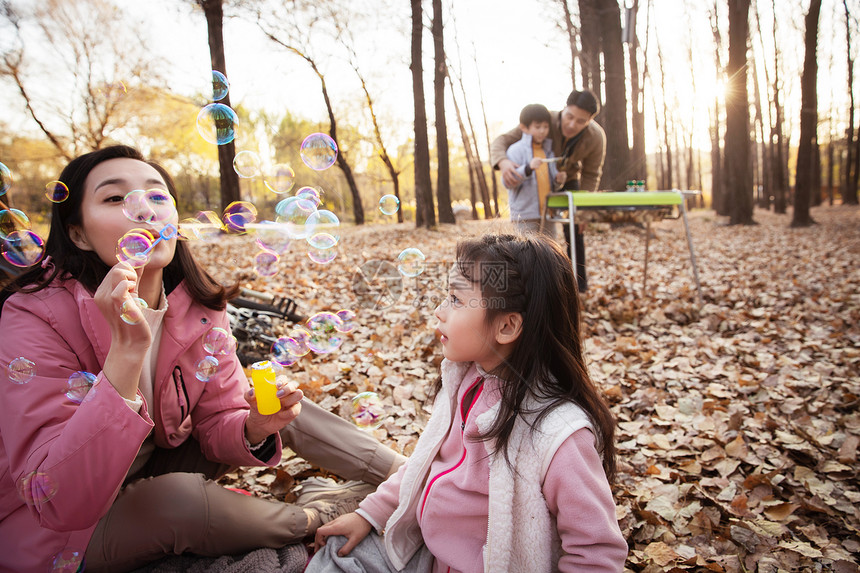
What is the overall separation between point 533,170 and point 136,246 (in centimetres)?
376

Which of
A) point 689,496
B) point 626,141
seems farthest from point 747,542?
point 626,141

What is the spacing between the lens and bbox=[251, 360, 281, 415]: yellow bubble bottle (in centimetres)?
161

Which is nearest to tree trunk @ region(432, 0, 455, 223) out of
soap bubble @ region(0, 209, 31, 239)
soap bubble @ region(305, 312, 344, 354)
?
soap bubble @ region(305, 312, 344, 354)

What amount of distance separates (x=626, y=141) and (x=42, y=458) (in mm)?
12060

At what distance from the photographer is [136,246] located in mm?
1484

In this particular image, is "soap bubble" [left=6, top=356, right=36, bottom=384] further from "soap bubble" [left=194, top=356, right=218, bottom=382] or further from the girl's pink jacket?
"soap bubble" [left=194, top=356, right=218, bottom=382]

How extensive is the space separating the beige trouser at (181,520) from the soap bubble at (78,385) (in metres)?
0.39

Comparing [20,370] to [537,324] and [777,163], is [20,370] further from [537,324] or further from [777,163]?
[777,163]

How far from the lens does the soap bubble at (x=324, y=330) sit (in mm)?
2539

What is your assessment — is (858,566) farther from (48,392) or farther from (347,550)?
(48,392)

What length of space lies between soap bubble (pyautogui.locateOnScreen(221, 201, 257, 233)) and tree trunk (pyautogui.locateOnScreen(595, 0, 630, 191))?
10071 mm

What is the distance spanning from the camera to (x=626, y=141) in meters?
11.2

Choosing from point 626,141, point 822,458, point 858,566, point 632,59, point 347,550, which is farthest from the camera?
point 632,59

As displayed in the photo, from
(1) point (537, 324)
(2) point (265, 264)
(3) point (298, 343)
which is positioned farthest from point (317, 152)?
(1) point (537, 324)
